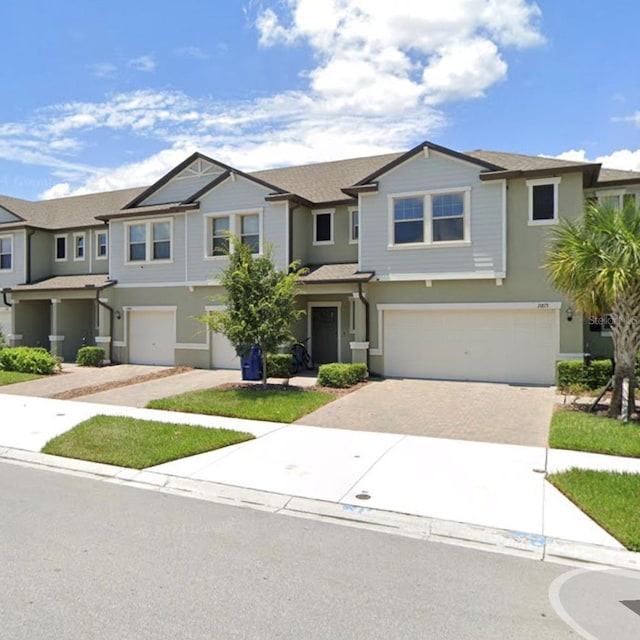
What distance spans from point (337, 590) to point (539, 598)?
1.59m

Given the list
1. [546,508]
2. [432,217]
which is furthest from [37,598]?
[432,217]

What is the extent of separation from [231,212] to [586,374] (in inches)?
494

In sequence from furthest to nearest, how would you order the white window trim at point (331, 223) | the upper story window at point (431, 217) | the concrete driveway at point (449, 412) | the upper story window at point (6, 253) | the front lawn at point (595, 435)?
1. the upper story window at point (6, 253)
2. the white window trim at point (331, 223)
3. the upper story window at point (431, 217)
4. the concrete driveway at point (449, 412)
5. the front lawn at point (595, 435)

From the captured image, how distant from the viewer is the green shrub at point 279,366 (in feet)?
54.4

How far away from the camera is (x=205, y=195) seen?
1958 cm

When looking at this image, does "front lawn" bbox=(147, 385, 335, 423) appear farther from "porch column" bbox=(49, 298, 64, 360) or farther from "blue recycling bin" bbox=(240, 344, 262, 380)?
"porch column" bbox=(49, 298, 64, 360)

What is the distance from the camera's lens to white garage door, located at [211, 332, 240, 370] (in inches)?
760

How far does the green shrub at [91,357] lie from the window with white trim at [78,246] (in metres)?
5.55

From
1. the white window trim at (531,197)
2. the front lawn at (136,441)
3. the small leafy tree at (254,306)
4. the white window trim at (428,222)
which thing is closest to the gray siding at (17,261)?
the small leafy tree at (254,306)

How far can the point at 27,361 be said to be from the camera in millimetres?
18578

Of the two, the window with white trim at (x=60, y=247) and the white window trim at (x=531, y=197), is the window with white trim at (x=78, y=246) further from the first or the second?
the white window trim at (x=531, y=197)

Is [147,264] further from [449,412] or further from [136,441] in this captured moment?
[449,412]

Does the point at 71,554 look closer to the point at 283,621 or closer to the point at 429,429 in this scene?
the point at 283,621

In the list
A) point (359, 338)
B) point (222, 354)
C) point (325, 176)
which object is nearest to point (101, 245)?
point (222, 354)
